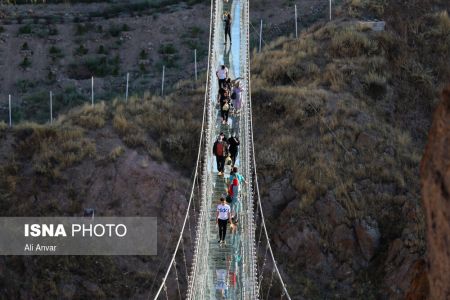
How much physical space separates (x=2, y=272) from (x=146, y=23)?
22074 mm

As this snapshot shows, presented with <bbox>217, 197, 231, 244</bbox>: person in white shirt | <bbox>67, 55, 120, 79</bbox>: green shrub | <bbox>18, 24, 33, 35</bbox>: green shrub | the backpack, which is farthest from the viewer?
<bbox>18, 24, 33, 35</bbox>: green shrub

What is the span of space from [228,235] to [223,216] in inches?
34.1

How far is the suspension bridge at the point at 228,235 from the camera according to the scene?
2011cm

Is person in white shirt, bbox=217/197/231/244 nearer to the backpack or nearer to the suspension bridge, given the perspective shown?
the suspension bridge

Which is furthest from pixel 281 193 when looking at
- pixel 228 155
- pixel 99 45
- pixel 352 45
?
pixel 99 45

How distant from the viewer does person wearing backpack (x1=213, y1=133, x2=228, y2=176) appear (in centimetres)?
2314

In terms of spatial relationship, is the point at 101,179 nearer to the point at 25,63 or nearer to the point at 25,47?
the point at 25,63

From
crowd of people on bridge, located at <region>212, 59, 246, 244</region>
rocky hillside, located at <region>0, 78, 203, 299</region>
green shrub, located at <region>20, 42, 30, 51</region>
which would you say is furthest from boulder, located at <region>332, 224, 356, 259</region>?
green shrub, located at <region>20, 42, 30, 51</region>

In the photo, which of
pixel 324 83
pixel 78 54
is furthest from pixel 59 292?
pixel 78 54

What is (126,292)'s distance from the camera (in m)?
24.3

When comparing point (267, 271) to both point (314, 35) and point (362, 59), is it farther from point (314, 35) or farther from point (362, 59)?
point (314, 35)

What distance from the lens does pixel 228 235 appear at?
2152cm

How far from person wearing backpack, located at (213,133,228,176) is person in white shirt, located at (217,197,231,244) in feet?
7.63

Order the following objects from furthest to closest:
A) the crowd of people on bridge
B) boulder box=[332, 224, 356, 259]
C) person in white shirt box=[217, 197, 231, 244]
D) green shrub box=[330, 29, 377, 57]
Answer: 1. green shrub box=[330, 29, 377, 57]
2. boulder box=[332, 224, 356, 259]
3. the crowd of people on bridge
4. person in white shirt box=[217, 197, 231, 244]
